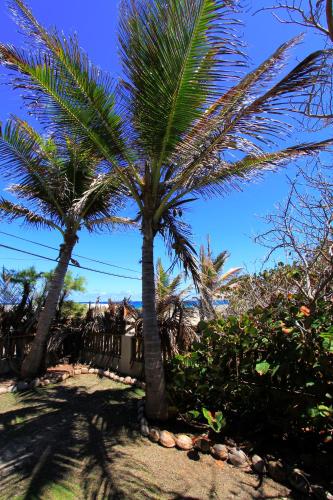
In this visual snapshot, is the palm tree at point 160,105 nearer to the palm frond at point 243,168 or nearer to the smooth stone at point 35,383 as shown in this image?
the palm frond at point 243,168

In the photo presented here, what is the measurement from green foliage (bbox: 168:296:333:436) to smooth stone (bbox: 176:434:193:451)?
0.33 metres

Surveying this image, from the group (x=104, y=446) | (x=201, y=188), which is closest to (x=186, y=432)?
(x=104, y=446)

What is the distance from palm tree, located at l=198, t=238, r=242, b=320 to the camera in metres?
6.35

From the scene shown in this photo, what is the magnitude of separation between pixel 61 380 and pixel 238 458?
5.27m

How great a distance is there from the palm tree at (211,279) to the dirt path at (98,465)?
7.78 feet

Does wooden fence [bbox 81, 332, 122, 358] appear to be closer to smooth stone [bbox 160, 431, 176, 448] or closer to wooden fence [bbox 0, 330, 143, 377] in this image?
wooden fence [bbox 0, 330, 143, 377]

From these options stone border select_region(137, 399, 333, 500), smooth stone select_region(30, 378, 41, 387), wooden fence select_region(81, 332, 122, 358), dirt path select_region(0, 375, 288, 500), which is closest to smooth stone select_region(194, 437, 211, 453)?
stone border select_region(137, 399, 333, 500)

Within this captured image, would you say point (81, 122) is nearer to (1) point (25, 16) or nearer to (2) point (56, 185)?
(1) point (25, 16)

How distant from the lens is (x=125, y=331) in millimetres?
9047

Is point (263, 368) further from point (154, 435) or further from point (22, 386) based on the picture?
point (22, 386)

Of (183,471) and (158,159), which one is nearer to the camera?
(183,471)

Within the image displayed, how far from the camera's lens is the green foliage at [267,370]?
150 inches

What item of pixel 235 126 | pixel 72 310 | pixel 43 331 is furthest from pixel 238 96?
pixel 72 310

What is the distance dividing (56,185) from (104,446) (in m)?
6.29
